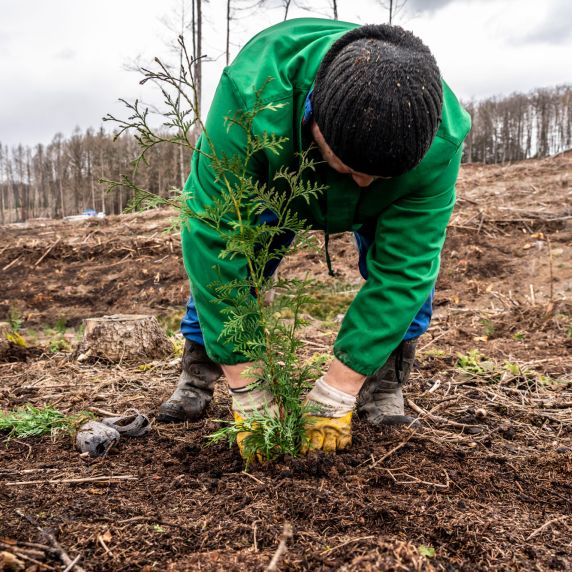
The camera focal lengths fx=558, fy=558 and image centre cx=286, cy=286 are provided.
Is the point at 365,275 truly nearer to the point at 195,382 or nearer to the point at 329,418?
the point at 329,418

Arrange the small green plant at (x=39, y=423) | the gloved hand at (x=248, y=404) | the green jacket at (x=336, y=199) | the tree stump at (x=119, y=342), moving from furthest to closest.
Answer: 1. the tree stump at (x=119, y=342)
2. the small green plant at (x=39, y=423)
3. the gloved hand at (x=248, y=404)
4. the green jacket at (x=336, y=199)

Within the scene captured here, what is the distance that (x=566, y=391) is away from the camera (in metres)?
3.59

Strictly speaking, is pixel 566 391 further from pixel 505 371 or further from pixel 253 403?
pixel 253 403

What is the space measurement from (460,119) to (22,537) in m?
2.15

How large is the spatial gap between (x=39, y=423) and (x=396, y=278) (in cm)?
195

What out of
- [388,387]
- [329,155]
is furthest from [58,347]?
[329,155]

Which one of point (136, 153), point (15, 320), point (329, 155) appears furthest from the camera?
point (136, 153)

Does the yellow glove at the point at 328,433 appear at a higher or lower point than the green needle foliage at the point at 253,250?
lower

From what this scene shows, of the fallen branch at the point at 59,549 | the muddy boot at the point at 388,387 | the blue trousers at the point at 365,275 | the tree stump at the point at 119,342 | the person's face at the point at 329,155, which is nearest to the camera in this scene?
the fallen branch at the point at 59,549

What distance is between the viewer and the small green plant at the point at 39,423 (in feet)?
9.21

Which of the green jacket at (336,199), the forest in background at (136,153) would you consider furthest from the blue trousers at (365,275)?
the forest in background at (136,153)

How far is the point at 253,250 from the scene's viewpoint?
81.7 inches

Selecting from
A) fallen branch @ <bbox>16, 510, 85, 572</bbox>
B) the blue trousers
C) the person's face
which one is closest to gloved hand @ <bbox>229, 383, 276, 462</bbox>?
the blue trousers

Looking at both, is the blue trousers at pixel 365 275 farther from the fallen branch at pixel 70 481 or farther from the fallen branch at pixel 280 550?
the fallen branch at pixel 280 550
